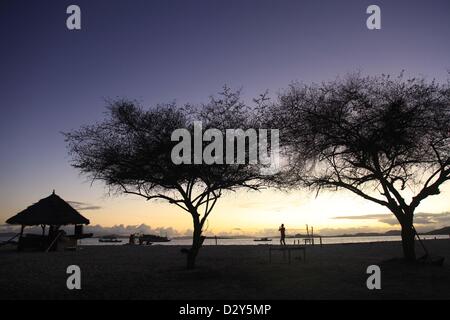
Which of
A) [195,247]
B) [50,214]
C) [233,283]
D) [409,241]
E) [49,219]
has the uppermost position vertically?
[50,214]

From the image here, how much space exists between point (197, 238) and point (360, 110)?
36.0 ft

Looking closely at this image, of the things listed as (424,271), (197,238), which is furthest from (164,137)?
(424,271)

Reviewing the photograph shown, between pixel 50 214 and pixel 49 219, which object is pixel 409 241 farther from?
pixel 50 214

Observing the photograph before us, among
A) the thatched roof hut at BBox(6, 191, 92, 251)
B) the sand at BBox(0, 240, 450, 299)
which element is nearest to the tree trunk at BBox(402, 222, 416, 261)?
the sand at BBox(0, 240, 450, 299)

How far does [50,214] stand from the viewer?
35.6m

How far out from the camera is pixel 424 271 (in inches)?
665

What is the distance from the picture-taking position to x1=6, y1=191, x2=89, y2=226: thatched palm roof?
3494 centimetres

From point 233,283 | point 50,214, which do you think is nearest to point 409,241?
point 233,283

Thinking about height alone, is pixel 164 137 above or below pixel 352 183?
above

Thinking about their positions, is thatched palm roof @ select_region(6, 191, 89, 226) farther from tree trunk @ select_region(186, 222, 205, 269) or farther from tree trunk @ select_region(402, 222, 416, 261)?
tree trunk @ select_region(402, 222, 416, 261)

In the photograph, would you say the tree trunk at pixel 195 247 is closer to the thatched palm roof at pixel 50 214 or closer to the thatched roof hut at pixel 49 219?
the thatched roof hut at pixel 49 219

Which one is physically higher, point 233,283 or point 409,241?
point 409,241
